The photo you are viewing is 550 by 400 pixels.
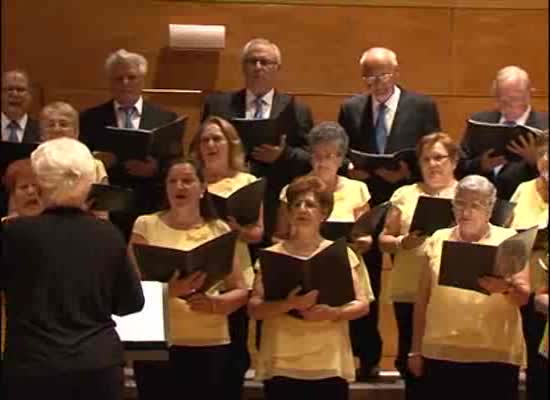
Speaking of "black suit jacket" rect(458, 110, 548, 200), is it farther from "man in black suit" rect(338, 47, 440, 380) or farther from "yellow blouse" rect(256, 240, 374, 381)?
"yellow blouse" rect(256, 240, 374, 381)

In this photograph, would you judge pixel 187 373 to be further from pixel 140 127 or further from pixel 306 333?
pixel 140 127

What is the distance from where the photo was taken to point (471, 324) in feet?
12.5

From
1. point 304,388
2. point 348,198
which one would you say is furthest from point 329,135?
point 304,388

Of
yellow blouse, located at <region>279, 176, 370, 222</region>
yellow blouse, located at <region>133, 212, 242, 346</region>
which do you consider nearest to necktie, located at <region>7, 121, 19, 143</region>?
yellow blouse, located at <region>133, 212, 242, 346</region>

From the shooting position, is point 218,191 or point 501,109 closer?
point 218,191

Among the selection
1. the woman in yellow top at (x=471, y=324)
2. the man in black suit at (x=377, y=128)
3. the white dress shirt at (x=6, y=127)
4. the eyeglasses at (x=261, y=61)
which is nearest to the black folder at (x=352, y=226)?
the woman in yellow top at (x=471, y=324)

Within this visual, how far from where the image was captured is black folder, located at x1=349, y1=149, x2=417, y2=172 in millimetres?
4320

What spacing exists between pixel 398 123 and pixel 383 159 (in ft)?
0.96

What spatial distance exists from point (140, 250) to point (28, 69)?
2268 millimetres

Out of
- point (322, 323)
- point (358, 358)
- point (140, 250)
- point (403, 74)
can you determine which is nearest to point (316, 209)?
point (322, 323)

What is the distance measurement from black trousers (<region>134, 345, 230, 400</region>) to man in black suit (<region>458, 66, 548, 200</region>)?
120cm

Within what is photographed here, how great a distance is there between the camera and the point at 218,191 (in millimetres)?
4168

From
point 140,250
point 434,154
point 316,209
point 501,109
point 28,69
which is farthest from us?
point 28,69

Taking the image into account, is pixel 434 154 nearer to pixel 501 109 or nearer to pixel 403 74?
pixel 501 109
